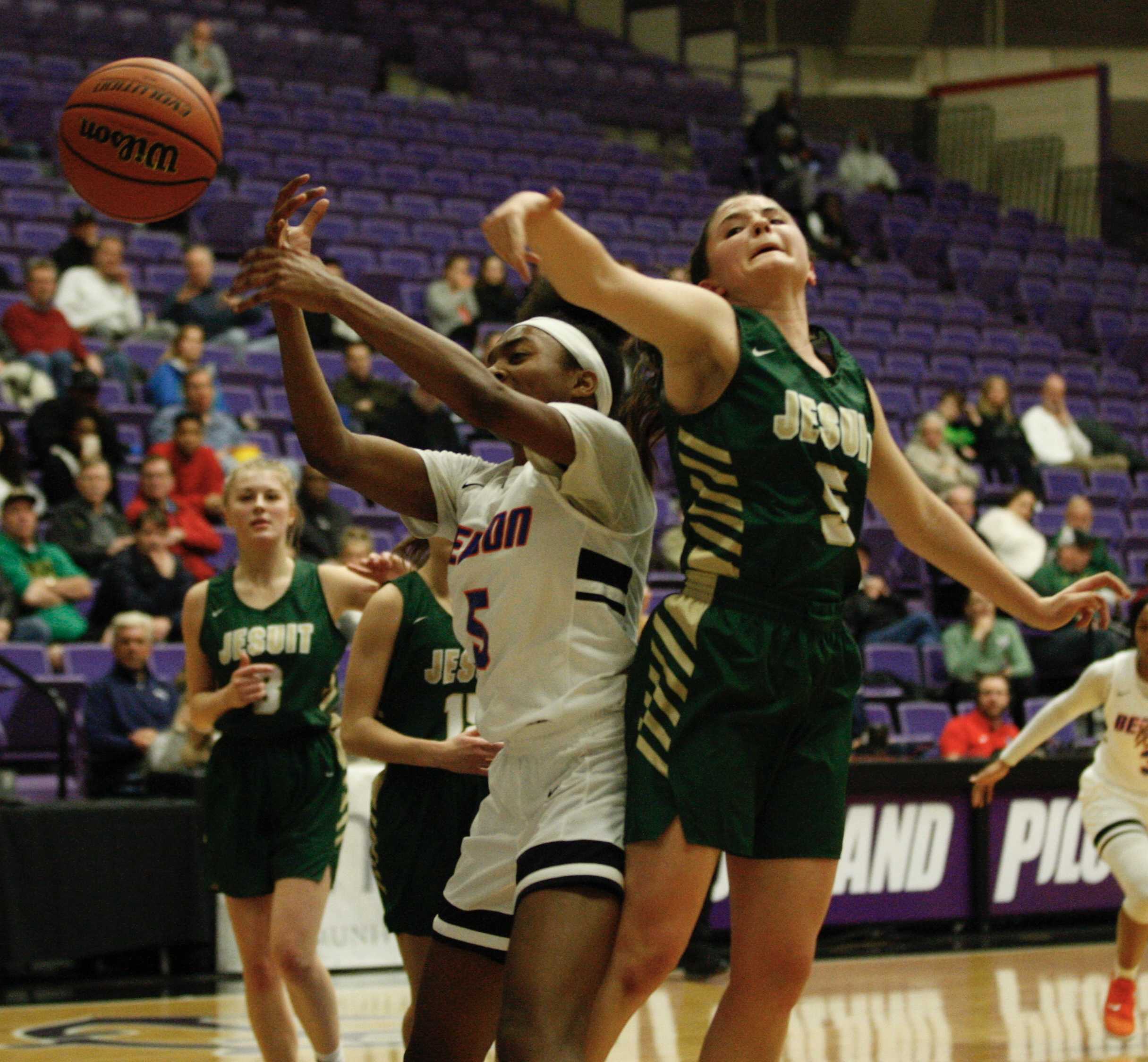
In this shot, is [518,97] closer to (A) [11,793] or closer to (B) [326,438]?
(A) [11,793]

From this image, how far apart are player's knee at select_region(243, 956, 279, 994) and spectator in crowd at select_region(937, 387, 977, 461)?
9711 millimetres

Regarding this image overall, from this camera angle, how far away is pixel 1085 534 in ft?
39.0

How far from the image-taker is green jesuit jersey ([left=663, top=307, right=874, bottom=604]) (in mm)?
2803

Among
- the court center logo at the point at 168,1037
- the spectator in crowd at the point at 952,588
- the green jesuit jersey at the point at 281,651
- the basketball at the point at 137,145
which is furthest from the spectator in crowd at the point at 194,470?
the basketball at the point at 137,145

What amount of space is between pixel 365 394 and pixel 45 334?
2.06 m

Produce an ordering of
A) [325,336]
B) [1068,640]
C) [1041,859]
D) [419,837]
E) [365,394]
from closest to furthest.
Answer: [419,837]
[1041,859]
[365,394]
[1068,640]
[325,336]

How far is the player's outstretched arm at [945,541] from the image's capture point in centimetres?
325

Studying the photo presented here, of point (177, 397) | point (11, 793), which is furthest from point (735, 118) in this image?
point (11, 793)

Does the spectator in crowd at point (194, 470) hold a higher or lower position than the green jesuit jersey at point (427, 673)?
higher

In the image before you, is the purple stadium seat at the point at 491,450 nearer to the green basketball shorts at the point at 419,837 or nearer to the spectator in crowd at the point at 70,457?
the spectator in crowd at the point at 70,457

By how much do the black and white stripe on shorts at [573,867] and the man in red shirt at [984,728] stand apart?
282 inches

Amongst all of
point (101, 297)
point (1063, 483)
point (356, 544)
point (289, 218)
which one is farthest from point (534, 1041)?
point (1063, 483)

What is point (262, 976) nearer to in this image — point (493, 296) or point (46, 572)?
point (46, 572)

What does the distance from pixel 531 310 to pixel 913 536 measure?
944mm
